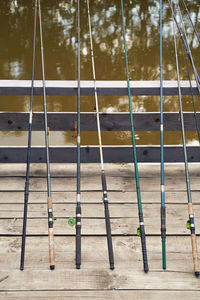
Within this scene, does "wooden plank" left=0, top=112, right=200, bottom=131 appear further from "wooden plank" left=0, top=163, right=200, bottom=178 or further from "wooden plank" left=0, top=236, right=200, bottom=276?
"wooden plank" left=0, top=236, right=200, bottom=276

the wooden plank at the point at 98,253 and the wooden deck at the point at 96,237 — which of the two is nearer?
the wooden deck at the point at 96,237

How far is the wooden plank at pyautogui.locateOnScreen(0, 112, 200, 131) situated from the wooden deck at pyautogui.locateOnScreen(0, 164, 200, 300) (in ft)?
1.50

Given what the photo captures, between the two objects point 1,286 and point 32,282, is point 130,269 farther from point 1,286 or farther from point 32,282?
point 1,286

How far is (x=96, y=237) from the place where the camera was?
Answer: 197 cm

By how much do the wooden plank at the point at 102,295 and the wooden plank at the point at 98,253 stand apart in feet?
0.51

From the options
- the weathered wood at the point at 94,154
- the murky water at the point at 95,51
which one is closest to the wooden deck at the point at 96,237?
the weathered wood at the point at 94,154

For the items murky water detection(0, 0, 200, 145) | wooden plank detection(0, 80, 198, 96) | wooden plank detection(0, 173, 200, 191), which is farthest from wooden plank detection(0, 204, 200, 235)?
murky water detection(0, 0, 200, 145)

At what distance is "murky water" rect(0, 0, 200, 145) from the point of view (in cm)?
594

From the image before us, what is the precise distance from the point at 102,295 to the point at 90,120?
1421 mm

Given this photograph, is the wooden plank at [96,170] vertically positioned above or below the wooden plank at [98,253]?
above

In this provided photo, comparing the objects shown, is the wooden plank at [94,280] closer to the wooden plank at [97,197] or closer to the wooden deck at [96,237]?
the wooden deck at [96,237]

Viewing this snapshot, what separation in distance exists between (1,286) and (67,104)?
4777 mm

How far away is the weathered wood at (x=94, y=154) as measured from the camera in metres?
2.60

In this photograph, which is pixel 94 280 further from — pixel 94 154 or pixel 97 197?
pixel 94 154
